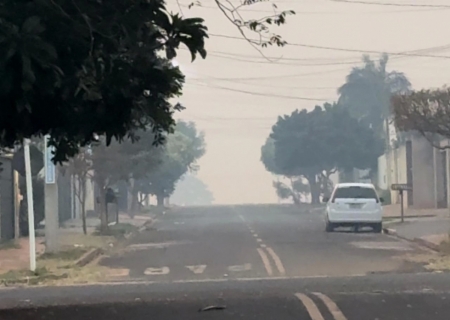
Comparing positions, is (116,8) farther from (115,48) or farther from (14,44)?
(14,44)

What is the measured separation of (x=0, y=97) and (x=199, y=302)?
4.58m

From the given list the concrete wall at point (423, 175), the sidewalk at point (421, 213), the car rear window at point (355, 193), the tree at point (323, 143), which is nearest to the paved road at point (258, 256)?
the car rear window at point (355, 193)

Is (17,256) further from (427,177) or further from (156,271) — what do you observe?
(427,177)

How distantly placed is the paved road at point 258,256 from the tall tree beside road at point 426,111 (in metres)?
3.35

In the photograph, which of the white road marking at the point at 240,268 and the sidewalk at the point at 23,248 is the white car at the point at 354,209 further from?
the white road marking at the point at 240,268

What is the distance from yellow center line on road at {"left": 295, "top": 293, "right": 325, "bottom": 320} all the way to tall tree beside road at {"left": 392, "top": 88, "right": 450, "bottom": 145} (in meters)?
16.4

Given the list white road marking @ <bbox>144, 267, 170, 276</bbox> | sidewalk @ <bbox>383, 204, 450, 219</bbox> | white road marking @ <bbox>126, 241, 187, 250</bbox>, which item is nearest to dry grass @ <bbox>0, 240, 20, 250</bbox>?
white road marking @ <bbox>126, 241, 187, 250</bbox>

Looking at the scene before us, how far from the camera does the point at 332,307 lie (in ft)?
37.4

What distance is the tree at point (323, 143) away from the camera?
8875 cm

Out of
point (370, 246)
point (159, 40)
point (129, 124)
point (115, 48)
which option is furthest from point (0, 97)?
point (370, 246)

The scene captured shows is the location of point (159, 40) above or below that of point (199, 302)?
above

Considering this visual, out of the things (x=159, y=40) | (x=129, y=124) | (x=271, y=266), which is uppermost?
(x=159, y=40)

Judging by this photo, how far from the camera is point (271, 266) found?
22.3 metres

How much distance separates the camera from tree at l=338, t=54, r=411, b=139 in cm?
10700
